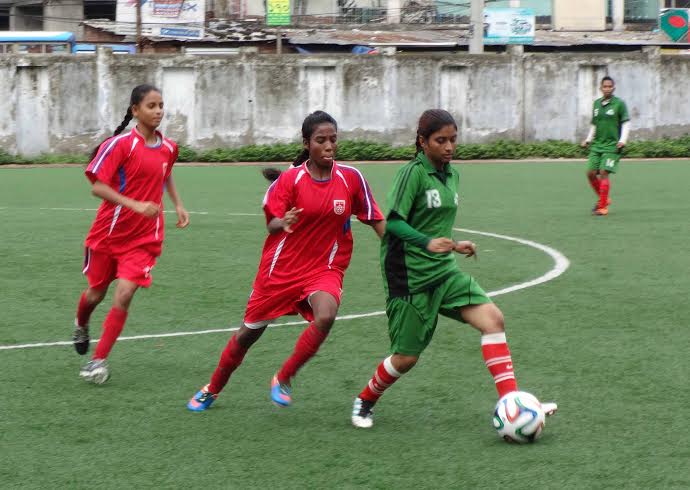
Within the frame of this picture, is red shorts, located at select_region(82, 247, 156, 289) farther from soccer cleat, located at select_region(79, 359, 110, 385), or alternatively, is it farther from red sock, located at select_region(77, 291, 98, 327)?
soccer cleat, located at select_region(79, 359, 110, 385)

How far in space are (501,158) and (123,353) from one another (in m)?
23.7

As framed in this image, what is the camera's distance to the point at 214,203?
1836 cm

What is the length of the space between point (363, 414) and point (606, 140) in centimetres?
1097

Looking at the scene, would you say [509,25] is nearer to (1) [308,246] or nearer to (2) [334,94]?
(2) [334,94]

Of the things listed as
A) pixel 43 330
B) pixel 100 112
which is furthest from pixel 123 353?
pixel 100 112

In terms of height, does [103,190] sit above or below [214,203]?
above

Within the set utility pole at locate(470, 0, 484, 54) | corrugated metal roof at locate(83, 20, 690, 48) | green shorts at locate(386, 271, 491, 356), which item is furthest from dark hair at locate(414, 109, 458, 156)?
corrugated metal roof at locate(83, 20, 690, 48)

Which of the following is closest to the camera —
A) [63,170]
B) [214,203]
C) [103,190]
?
[103,190]

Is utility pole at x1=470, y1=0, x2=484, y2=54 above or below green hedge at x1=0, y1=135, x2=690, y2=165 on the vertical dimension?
above

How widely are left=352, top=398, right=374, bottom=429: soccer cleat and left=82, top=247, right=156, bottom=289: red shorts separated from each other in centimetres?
171

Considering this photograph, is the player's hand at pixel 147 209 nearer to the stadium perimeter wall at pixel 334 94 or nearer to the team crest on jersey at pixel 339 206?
the team crest on jersey at pixel 339 206

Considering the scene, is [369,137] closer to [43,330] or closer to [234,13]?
[234,13]

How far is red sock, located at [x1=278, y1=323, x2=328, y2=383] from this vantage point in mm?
5996

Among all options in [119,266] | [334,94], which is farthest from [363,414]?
[334,94]
